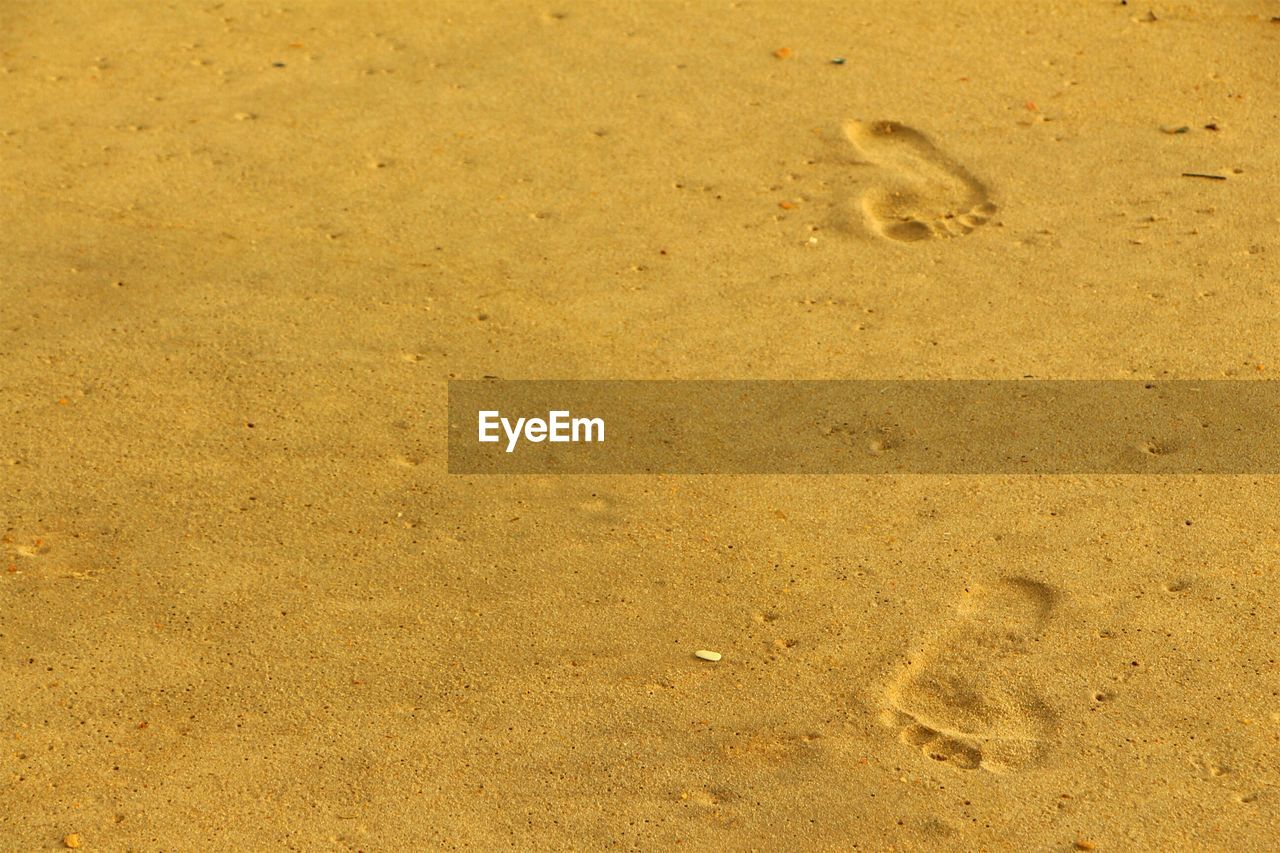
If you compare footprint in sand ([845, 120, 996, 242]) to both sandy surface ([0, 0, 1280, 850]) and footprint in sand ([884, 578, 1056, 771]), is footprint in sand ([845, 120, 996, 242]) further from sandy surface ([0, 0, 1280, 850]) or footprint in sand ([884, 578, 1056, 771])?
footprint in sand ([884, 578, 1056, 771])
